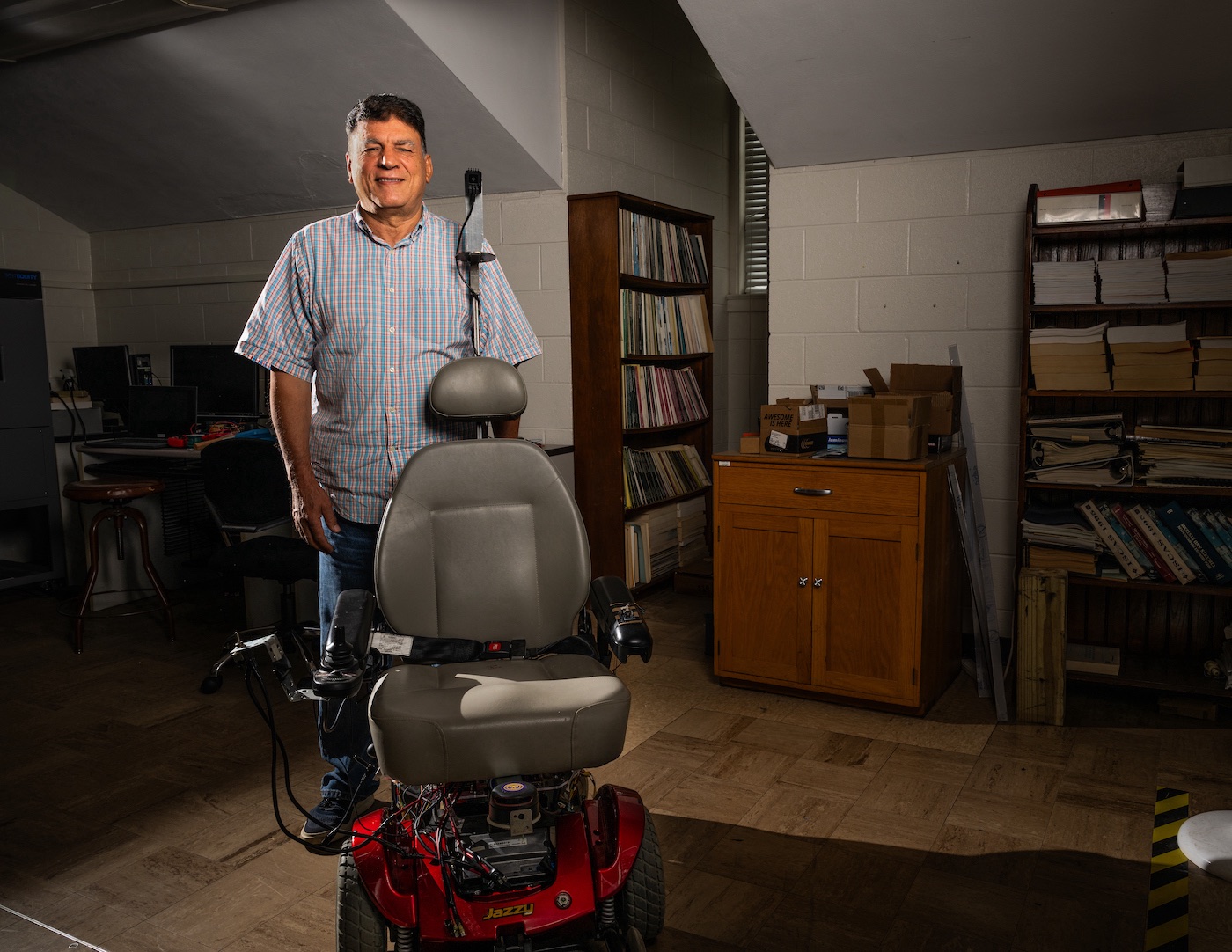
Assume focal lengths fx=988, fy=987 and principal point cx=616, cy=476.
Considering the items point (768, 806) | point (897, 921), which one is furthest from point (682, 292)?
point (897, 921)

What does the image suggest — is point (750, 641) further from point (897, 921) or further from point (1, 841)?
point (1, 841)

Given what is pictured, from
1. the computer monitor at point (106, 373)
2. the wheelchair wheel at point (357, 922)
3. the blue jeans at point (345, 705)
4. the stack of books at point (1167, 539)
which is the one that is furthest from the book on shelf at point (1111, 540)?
the computer monitor at point (106, 373)

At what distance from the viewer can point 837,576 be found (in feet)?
9.71

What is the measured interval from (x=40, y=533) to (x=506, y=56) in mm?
2922

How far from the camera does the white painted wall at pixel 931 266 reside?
3.27m

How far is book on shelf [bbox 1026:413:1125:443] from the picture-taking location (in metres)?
3.01

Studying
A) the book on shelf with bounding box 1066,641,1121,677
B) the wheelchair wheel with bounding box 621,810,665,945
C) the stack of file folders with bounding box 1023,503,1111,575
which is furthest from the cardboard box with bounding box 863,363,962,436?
the wheelchair wheel with bounding box 621,810,665,945

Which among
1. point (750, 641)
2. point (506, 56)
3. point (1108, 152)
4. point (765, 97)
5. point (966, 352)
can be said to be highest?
point (506, 56)

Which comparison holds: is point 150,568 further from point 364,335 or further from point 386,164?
point 386,164

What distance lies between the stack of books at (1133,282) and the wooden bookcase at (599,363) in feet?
6.02

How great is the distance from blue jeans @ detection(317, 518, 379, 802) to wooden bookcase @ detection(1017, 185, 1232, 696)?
2022mm

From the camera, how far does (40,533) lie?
4.43 metres

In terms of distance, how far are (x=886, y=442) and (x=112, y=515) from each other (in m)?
2.99

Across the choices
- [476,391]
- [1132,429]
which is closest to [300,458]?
[476,391]
